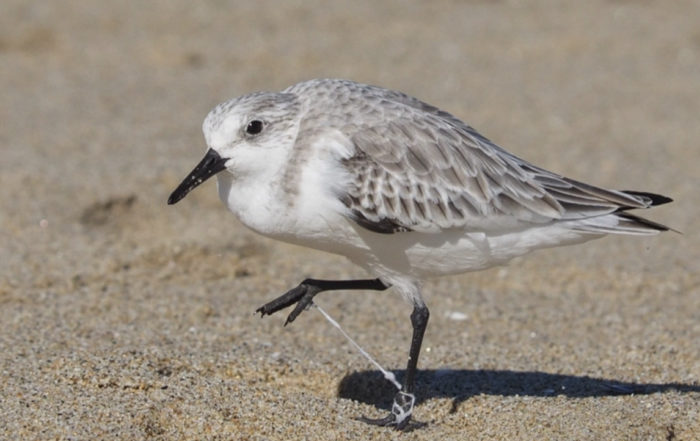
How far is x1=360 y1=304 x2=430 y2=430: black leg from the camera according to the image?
440 cm

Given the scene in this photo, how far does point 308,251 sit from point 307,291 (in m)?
1.68

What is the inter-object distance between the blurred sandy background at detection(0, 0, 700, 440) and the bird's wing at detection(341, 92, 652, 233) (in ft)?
2.58

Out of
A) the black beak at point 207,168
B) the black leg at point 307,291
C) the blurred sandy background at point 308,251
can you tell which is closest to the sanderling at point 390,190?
the black beak at point 207,168

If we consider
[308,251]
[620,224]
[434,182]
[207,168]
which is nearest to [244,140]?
[207,168]

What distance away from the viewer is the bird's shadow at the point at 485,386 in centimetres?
479

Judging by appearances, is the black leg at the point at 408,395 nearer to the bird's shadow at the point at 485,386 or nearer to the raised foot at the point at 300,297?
the bird's shadow at the point at 485,386

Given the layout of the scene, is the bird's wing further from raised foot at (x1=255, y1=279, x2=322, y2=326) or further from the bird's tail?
raised foot at (x1=255, y1=279, x2=322, y2=326)

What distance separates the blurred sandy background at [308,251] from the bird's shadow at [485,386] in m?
0.01

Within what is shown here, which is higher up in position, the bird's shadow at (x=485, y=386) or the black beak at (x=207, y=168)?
the black beak at (x=207, y=168)

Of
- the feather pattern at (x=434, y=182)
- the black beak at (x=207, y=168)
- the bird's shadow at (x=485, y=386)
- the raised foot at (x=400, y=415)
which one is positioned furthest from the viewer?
the bird's shadow at (x=485, y=386)

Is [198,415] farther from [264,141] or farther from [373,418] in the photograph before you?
[264,141]

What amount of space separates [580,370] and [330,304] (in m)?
1.37

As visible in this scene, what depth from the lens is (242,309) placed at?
5691 mm

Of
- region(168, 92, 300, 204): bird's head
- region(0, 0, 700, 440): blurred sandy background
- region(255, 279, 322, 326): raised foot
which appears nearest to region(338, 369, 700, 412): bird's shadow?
region(0, 0, 700, 440): blurred sandy background
